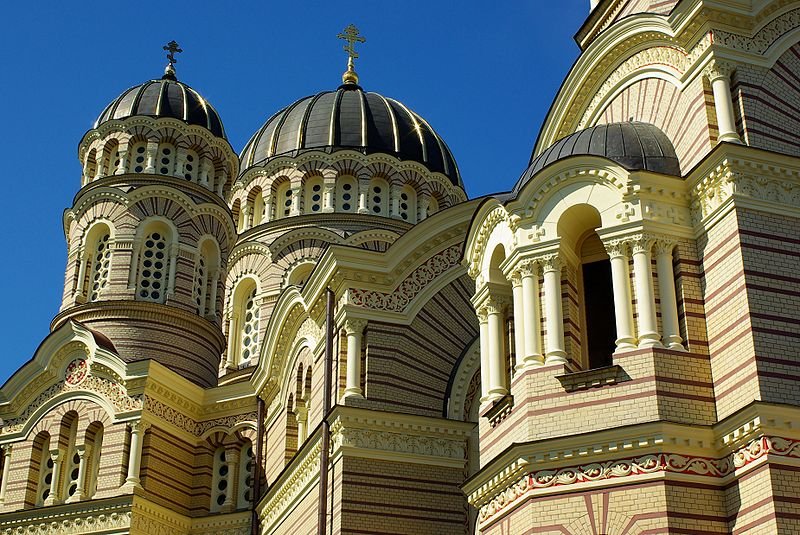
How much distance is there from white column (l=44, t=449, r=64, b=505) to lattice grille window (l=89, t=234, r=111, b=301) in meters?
4.58

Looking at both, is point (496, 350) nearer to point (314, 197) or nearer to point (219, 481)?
point (219, 481)

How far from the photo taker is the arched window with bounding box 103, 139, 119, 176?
3022cm

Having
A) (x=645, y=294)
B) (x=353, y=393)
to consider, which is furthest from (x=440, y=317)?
(x=645, y=294)

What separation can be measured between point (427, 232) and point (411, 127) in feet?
44.9

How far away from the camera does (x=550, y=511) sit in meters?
13.1

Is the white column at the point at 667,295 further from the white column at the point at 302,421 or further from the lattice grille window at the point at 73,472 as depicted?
the lattice grille window at the point at 73,472

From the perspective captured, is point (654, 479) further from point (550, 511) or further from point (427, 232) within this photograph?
point (427, 232)

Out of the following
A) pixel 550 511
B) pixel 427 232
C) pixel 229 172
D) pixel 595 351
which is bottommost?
pixel 550 511

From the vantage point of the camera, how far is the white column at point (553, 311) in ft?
45.8

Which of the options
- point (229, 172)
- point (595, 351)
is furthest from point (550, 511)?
point (229, 172)

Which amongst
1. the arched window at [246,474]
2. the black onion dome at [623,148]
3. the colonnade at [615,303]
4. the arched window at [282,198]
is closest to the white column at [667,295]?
the colonnade at [615,303]

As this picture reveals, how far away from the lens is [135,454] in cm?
2438

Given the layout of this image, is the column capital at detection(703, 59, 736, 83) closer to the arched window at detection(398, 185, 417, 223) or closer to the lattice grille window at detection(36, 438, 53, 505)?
the lattice grille window at detection(36, 438, 53, 505)

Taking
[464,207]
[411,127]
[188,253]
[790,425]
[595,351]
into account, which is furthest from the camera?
[411,127]
